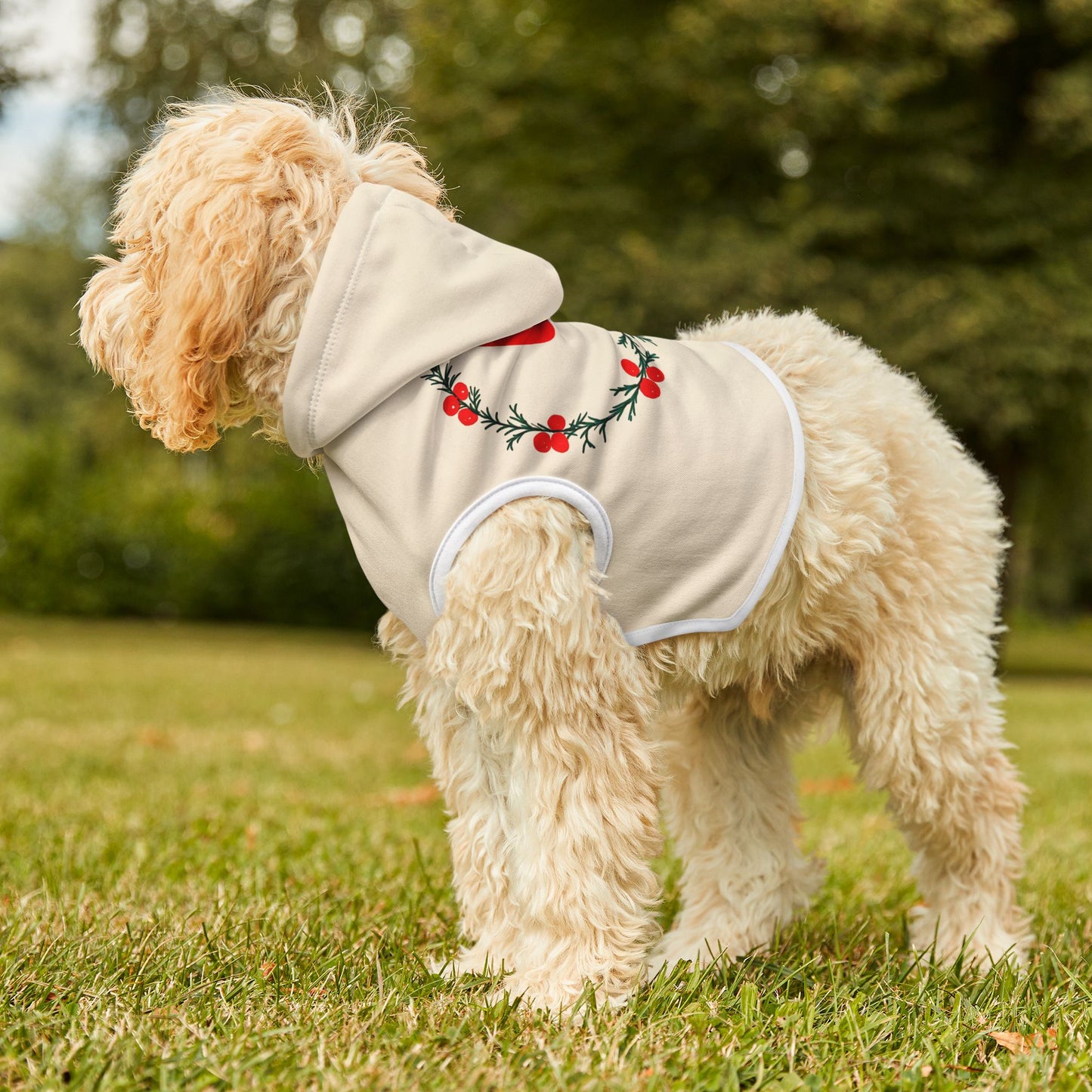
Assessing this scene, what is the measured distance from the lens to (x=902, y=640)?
2.90m

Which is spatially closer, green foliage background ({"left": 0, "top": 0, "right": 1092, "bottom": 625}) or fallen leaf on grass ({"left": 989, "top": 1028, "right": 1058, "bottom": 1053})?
fallen leaf on grass ({"left": 989, "top": 1028, "right": 1058, "bottom": 1053})

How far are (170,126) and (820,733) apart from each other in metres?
2.27

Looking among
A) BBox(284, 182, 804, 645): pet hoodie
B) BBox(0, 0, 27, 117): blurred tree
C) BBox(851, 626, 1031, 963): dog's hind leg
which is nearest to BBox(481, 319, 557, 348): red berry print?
BBox(284, 182, 804, 645): pet hoodie

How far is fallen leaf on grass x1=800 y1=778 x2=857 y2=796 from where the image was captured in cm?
667

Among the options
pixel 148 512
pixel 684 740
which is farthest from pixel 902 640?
pixel 148 512

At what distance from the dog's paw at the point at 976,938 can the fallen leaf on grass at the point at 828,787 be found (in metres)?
3.30

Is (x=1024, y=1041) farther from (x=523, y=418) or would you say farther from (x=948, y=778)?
(x=523, y=418)

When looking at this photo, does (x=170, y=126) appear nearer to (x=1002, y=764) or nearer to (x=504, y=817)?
(x=504, y=817)

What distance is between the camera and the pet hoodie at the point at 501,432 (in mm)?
2451

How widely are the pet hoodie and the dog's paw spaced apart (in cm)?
123

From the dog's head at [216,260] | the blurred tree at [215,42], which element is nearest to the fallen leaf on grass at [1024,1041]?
the dog's head at [216,260]

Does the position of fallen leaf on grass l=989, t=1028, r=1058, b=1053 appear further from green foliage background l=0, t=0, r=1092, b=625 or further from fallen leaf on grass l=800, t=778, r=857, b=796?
green foliage background l=0, t=0, r=1092, b=625

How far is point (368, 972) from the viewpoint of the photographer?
2.71 m

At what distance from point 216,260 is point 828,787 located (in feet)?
18.1
